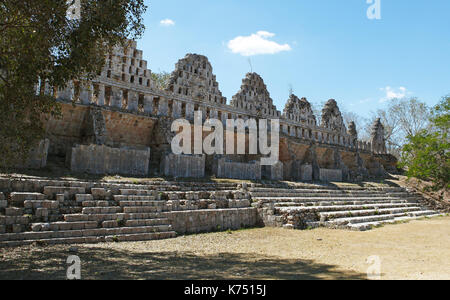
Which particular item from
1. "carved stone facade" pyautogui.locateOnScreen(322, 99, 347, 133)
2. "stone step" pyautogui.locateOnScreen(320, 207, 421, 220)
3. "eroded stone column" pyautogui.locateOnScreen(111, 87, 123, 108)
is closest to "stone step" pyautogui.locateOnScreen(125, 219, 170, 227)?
"stone step" pyautogui.locateOnScreen(320, 207, 421, 220)

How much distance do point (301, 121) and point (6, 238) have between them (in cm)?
2666

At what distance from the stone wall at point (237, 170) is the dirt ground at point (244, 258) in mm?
8154

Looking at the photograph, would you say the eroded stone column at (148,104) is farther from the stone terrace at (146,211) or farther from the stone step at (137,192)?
the stone step at (137,192)

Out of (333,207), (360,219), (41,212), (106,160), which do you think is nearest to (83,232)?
(41,212)

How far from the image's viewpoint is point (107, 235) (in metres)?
9.20

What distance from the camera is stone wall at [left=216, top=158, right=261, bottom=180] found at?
19.3 m

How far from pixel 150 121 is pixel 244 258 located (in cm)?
1312

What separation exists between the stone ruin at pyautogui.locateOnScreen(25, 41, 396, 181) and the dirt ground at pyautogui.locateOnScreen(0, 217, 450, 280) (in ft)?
19.4

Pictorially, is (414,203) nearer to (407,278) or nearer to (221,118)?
(221,118)

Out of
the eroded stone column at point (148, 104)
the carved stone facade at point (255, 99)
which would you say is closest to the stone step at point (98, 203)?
the eroded stone column at point (148, 104)

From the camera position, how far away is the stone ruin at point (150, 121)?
15742 mm

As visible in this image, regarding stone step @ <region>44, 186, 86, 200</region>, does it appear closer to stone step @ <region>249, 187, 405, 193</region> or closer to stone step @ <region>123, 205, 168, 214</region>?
stone step @ <region>123, 205, 168, 214</region>

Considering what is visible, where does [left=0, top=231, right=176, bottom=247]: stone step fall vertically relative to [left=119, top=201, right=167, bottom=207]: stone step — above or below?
below
